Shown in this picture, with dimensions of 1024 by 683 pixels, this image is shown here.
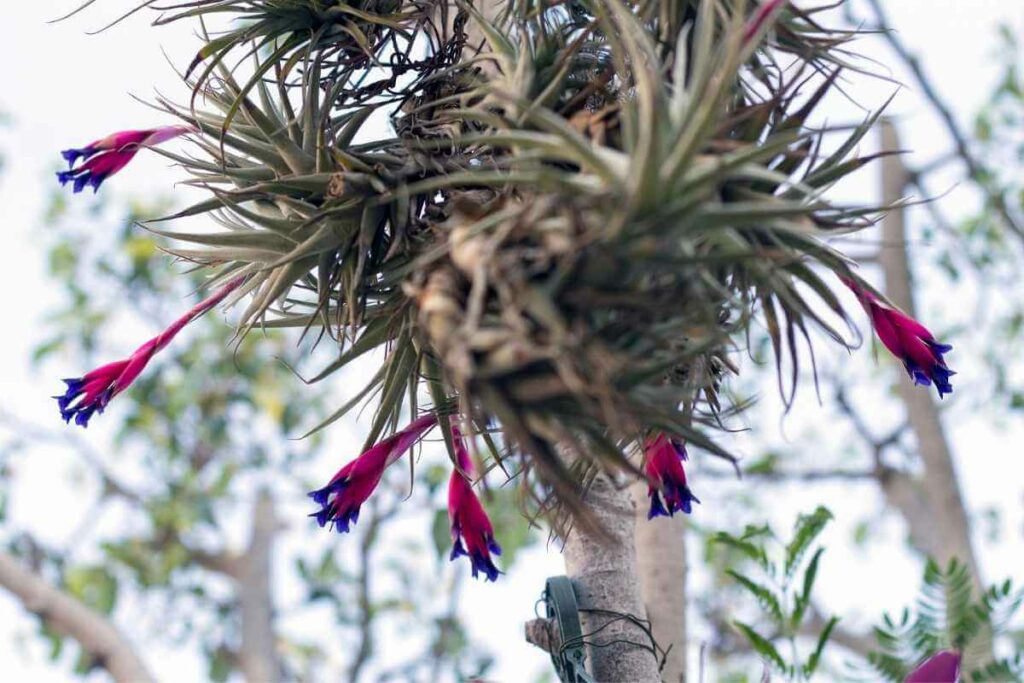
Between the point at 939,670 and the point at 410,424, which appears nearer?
the point at 939,670

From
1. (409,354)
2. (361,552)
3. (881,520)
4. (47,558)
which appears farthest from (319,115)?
(881,520)

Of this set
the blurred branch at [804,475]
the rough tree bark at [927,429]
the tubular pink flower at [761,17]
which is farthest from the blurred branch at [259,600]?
the tubular pink flower at [761,17]

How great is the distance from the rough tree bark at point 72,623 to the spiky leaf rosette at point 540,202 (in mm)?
3204

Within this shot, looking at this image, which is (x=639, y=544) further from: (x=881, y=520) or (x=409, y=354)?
(x=881, y=520)

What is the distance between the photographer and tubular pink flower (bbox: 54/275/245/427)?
77.3 inches

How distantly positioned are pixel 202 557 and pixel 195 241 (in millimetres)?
6460

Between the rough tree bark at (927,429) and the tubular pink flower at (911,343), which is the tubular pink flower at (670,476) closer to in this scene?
the tubular pink flower at (911,343)

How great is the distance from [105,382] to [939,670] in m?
1.42

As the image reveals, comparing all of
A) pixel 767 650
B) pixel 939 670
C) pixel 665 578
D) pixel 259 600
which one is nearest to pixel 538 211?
pixel 939 670

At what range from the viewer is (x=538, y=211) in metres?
1.28

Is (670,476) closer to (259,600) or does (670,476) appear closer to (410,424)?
(410,424)

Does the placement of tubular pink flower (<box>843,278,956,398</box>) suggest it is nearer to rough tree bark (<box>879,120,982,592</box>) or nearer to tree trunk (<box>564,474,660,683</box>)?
tree trunk (<box>564,474,660,683</box>)

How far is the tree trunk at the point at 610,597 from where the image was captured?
2004mm

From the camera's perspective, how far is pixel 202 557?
26.0 feet
